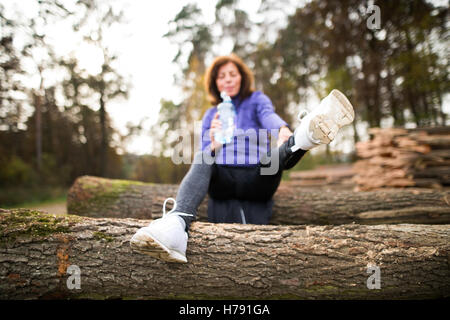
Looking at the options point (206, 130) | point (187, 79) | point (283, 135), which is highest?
point (187, 79)

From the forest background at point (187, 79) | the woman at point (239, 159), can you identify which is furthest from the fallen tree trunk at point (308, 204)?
the forest background at point (187, 79)

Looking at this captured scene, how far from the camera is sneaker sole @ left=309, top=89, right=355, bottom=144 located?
136cm

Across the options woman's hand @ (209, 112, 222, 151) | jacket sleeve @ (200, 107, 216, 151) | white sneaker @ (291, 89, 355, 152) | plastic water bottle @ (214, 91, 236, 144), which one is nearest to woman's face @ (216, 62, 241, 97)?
plastic water bottle @ (214, 91, 236, 144)

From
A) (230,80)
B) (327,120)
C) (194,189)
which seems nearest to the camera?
(327,120)

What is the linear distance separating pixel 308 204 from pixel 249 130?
1082 mm

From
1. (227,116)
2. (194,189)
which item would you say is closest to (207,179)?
(194,189)

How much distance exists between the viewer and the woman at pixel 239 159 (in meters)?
1.34

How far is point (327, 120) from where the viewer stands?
138 centimetres

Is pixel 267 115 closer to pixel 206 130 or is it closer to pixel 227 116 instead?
pixel 227 116

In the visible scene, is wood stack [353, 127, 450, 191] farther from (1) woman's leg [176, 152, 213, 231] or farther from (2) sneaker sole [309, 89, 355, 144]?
(1) woman's leg [176, 152, 213, 231]

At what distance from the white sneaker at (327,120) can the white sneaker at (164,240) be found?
906mm

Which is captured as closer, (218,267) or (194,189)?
(218,267)

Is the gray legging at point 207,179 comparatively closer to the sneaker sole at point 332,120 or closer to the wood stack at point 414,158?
the sneaker sole at point 332,120

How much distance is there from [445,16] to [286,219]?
8392 millimetres
